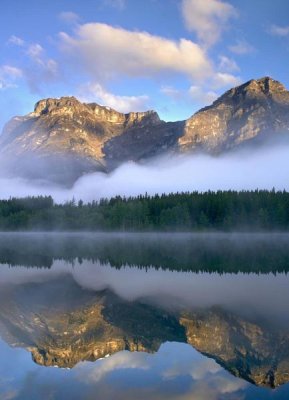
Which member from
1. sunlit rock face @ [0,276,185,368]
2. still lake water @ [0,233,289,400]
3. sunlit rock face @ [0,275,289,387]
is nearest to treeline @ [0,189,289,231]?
still lake water @ [0,233,289,400]

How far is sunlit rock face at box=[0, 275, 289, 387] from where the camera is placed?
16.2 metres

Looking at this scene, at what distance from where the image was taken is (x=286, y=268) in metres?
46.8

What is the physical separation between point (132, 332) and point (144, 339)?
1330mm

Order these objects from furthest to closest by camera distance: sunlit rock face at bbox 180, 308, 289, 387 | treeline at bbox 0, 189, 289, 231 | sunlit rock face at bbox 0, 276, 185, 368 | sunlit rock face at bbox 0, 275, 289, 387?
treeline at bbox 0, 189, 289, 231
sunlit rock face at bbox 0, 276, 185, 368
sunlit rock face at bbox 0, 275, 289, 387
sunlit rock face at bbox 180, 308, 289, 387

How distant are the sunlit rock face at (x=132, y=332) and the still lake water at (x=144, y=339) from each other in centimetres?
5

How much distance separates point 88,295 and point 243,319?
479 inches

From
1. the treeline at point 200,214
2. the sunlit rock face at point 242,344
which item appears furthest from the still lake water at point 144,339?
the treeline at point 200,214

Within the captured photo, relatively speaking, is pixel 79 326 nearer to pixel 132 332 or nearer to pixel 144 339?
pixel 132 332

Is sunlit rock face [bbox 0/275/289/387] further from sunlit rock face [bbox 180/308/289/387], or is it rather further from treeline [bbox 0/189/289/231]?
treeline [bbox 0/189/289/231]

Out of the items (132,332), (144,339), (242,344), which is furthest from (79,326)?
(242,344)

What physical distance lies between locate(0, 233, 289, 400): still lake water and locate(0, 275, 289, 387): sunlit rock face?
0.05 metres

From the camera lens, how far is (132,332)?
66.7 feet

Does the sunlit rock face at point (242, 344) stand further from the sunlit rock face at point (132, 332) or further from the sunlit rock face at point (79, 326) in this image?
the sunlit rock face at point (79, 326)

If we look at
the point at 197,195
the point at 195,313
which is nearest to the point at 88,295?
the point at 195,313
